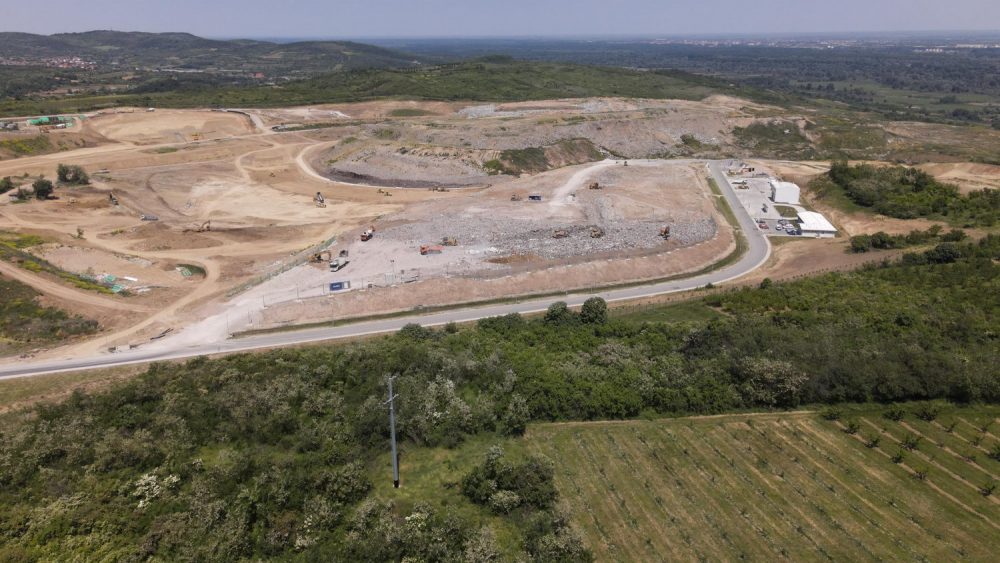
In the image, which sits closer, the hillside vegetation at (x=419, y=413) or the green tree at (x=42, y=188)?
the hillside vegetation at (x=419, y=413)

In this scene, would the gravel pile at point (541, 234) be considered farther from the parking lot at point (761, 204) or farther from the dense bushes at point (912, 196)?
the dense bushes at point (912, 196)

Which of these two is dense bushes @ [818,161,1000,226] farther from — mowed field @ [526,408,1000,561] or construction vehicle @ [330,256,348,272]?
construction vehicle @ [330,256,348,272]

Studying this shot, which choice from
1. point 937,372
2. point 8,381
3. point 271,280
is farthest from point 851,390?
point 8,381

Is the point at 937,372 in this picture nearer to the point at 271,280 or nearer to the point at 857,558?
the point at 857,558

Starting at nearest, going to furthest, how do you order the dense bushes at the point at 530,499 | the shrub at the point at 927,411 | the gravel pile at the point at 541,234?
the dense bushes at the point at 530,499 < the shrub at the point at 927,411 < the gravel pile at the point at 541,234

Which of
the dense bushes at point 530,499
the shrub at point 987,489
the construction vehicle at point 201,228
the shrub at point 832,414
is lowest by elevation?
the shrub at point 987,489

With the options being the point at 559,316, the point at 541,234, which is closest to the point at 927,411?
the point at 559,316

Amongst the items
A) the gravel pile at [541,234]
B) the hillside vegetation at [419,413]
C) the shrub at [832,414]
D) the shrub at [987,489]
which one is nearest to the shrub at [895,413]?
the hillside vegetation at [419,413]
